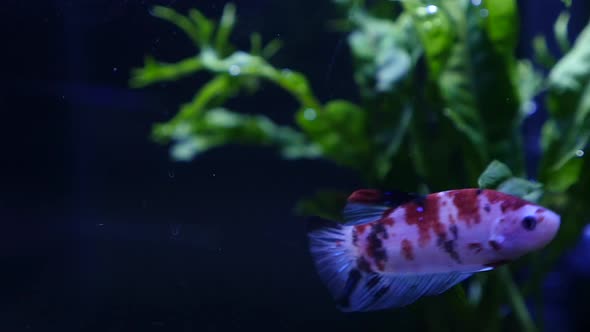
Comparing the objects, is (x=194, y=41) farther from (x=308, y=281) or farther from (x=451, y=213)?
(x=451, y=213)

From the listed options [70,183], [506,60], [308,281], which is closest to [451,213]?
[506,60]

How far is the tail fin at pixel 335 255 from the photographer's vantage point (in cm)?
162

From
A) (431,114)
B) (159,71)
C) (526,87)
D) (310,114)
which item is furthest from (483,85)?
(159,71)

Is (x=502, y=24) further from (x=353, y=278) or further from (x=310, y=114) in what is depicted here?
(x=353, y=278)

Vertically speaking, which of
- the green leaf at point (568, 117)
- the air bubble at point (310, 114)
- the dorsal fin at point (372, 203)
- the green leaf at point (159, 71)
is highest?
the green leaf at point (159, 71)

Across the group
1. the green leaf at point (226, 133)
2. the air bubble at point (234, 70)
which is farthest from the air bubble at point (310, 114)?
the air bubble at point (234, 70)

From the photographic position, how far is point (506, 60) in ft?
8.50

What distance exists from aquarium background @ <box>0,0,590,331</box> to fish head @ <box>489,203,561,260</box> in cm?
141

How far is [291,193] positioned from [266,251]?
→ 0.35 meters

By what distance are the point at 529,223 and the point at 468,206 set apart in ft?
0.50

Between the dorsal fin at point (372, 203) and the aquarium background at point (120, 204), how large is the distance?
1.11 m

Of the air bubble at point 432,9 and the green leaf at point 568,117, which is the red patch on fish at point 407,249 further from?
the air bubble at point 432,9

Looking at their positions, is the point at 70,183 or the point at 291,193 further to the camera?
the point at 291,193

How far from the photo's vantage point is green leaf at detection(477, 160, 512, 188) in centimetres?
184
